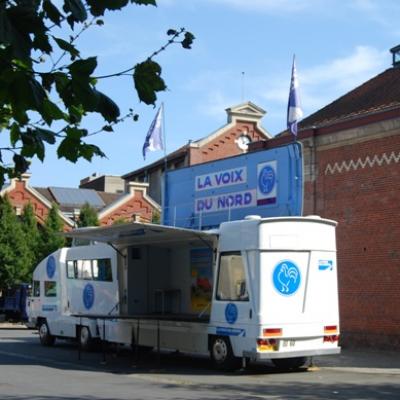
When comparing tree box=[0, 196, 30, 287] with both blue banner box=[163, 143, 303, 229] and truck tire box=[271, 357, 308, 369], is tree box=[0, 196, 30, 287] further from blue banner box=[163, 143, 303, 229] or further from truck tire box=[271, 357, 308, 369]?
truck tire box=[271, 357, 308, 369]

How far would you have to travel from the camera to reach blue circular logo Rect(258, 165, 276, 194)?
19109 millimetres

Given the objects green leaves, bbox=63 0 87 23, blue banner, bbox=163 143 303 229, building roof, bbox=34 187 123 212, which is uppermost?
building roof, bbox=34 187 123 212

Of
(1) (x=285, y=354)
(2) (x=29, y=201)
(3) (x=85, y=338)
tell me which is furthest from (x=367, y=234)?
(2) (x=29, y=201)

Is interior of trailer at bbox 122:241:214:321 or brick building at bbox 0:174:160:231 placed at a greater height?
brick building at bbox 0:174:160:231

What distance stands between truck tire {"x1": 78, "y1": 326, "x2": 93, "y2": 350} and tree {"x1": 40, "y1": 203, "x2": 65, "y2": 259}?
21.1 metres

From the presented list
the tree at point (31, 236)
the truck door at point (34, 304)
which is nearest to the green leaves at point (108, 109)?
the truck door at point (34, 304)

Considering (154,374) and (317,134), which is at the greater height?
(317,134)

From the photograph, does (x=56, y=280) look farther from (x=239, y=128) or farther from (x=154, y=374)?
(x=239, y=128)

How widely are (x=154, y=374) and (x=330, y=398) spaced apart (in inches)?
203

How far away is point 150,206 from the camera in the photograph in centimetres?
5803

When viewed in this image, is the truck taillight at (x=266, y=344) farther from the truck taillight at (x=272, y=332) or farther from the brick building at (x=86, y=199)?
the brick building at (x=86, y=199)

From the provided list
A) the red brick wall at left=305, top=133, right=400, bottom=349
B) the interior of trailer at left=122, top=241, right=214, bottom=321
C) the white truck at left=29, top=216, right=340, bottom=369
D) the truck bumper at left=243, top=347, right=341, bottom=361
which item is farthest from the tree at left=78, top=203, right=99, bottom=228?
the truck bumper at left=243, top=347, right=341, bottom=361

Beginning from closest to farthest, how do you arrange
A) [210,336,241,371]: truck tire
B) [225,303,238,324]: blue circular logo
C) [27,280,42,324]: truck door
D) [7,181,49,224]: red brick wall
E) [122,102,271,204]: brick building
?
[225,303,238,324]: blue circular logo < [210,336,241,371]: truck tire < [27,280,42,324]: truck door < [7,181,49,224]: red brick wall < [122,102,271,204]: brick building

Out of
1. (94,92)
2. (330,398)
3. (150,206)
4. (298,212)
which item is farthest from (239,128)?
(94,92)
